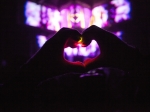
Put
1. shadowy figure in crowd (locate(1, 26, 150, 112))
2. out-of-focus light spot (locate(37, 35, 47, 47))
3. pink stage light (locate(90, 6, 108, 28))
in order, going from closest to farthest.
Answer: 1. shadowy figure in crowd (locate(1, 26, 150, 112))
2. out-of-focus light spot (locate(37, 35, 47, 47))
3. pink stage light (locate(90, 6, 108, 28))

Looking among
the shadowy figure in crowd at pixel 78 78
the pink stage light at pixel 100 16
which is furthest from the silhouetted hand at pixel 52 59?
the pink stage light at pixel 100 16

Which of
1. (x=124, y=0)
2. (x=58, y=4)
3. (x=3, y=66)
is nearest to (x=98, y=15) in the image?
(x=124, y=0)

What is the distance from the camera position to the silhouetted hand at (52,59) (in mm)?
558

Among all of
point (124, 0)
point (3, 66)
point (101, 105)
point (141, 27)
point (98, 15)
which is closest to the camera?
point (101, 105)

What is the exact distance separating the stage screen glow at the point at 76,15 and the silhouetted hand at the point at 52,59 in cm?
688

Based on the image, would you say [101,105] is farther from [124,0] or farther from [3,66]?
[124,0]

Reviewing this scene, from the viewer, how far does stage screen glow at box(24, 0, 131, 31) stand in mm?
7281

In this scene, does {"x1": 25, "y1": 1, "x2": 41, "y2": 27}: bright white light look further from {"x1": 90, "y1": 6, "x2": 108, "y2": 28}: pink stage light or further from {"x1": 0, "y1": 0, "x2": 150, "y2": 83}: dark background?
{"x1": 90, "y1": 6, "x2": 108, "y2": 28}: pink stage light

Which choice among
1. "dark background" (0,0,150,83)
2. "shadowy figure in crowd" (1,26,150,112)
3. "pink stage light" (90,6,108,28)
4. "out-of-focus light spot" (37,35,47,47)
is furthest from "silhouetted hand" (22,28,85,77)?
"pink stage light" (90,6,108,28)

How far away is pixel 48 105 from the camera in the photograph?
588 mm

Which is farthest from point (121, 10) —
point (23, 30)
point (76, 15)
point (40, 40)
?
point (23, 30)

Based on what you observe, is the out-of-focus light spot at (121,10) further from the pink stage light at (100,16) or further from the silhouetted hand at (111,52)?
the silhouetted hand at (111,52)

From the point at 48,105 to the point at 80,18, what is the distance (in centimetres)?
792

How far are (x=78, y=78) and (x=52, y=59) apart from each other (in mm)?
99
